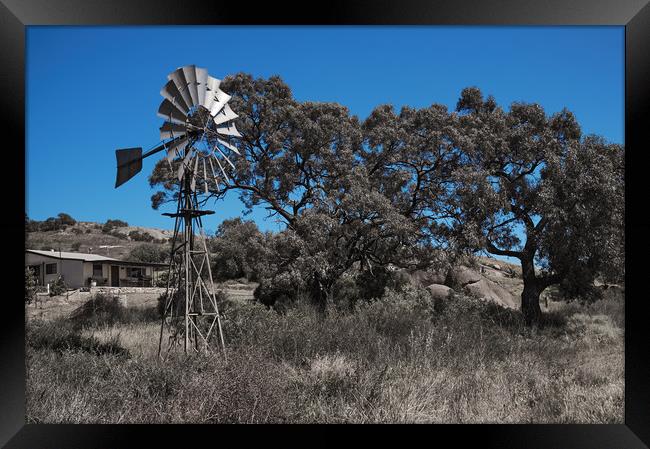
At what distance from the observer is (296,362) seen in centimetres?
529

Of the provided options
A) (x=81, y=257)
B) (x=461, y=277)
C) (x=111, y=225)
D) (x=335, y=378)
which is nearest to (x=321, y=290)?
(x=461, y=277)

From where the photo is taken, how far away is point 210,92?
18.1ft

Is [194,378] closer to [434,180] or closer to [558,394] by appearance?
[558,394]

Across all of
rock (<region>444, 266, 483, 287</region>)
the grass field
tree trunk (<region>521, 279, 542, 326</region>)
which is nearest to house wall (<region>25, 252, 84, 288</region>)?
the grass field

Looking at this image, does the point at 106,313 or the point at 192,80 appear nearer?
the point at 192,80

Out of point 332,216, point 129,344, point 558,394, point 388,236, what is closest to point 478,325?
point 558,394

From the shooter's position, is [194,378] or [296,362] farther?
[296,362]

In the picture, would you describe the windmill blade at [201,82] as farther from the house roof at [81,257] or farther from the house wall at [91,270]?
the house wall at [91,270]

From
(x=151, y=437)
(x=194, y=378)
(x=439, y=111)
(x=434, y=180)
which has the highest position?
(x=439, y=111)

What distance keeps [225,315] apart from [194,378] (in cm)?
327

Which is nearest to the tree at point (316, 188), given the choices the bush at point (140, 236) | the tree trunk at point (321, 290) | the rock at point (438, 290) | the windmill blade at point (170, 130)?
the tree trunk at point (321, 290)
